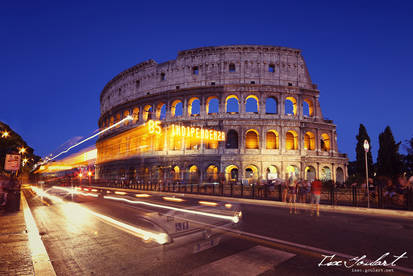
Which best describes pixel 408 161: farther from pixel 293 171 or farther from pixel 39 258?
pixel 39 258

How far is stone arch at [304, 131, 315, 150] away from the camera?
3666 centimetres

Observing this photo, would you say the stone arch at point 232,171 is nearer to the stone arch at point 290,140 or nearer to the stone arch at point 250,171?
the stone arch at point 250,171

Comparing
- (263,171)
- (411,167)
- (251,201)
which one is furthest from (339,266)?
(411,167)

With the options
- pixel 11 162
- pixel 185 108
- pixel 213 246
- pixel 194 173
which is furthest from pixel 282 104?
pixel 213 246

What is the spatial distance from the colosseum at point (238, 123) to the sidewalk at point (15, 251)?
24.1m

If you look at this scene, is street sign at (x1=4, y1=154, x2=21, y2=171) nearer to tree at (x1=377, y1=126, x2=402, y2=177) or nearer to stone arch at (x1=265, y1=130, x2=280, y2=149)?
stone arch at (x1=265, y1=130, x2=280, y2=149)

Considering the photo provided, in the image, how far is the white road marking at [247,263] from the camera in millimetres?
3702

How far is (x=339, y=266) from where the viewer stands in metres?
3.99

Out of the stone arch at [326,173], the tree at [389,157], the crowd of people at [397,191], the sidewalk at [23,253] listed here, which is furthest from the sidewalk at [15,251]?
the tree at [389,157]

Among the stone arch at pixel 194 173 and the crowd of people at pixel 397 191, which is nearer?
the crowd of people at pixel 397 191

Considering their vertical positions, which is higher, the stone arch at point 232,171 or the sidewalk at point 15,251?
the stone arch at point 232,171

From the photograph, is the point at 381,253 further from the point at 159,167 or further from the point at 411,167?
the point at 411,167

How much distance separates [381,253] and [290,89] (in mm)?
34050

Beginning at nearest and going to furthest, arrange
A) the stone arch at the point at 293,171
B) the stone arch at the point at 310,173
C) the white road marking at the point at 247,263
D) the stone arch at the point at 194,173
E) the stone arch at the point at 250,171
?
the white road marking at the point at 247,263 → the stone arch at the point at 194,173 → the stone arch at the point at 293,171 → the stone arch at the point at 250,171 → the stone arch at the point at 310,173
